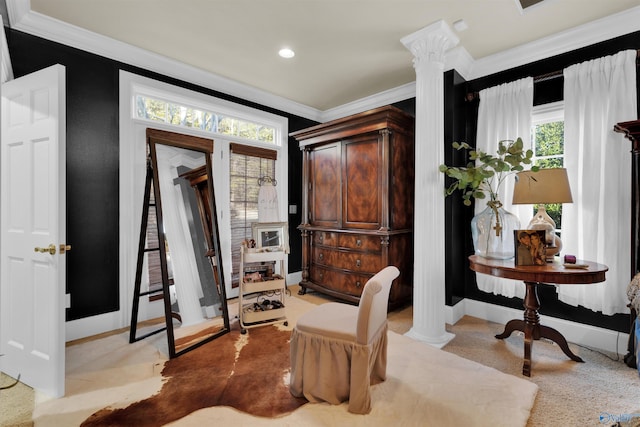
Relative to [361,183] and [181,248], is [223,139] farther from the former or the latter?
[361,183]

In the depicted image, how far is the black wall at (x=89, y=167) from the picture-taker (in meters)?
2.63

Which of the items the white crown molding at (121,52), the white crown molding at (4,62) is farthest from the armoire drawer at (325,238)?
the white crown molding at (4,62)

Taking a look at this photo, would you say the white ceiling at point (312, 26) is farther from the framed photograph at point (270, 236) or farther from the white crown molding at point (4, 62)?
the framed photograph at point (270, 236)

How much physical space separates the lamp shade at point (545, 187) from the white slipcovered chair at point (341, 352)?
129 cm

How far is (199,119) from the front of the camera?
3.56m

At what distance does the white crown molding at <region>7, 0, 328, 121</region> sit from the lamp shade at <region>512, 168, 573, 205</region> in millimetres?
3186

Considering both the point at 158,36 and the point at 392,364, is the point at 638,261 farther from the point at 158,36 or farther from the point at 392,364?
the point at 158,36

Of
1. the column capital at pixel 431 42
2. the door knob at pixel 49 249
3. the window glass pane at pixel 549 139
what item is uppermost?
the column capital at pixel 431 42

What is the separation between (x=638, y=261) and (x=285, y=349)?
8.99 ft

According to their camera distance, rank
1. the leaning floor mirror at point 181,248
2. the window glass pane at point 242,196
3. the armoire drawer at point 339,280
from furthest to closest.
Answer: the window glass pane at point 242,196
the armoire drawer at point 339,280
the leaning floor mirror at point 181,248

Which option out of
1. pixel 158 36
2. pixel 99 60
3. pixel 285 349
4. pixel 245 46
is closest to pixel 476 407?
pixel 285 349

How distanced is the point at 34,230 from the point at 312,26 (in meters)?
2.57

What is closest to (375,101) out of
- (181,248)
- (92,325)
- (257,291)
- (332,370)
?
(257,291)

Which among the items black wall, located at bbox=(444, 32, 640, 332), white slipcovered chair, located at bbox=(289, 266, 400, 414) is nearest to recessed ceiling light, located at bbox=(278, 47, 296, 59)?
black wall, located at bbox=(444, 32, 640, 332)
